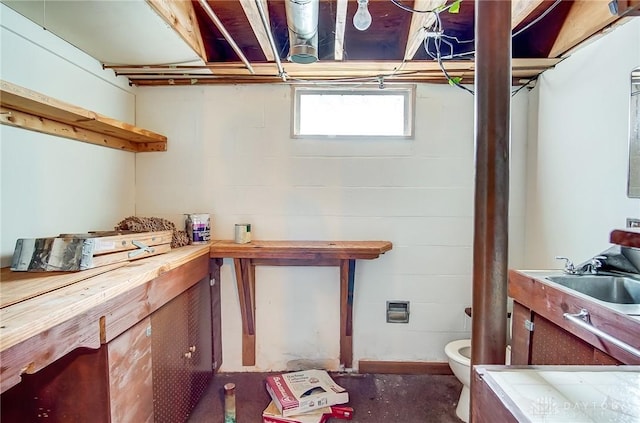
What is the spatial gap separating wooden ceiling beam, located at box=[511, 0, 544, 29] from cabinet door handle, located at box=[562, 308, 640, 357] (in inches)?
51.3

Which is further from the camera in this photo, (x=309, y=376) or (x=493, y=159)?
(x=309, y=376)

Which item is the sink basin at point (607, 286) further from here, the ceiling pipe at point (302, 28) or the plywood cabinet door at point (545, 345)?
the ceiling pipe at point (302, 28)

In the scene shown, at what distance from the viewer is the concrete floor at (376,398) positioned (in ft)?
6.50

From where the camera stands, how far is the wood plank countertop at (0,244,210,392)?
0.88 meters

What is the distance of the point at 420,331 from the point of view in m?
2.44

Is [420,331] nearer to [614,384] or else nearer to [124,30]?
[614,384]

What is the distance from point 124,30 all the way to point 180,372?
1.77 m

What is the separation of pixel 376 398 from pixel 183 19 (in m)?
2.45

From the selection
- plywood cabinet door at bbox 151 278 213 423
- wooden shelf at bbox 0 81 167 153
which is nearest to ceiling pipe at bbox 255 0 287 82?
wooden shelf at bbox 0 81 167 153

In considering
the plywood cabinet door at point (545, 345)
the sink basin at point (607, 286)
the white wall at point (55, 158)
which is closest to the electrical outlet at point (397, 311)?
the plywood cabinet door at point (545, 345)

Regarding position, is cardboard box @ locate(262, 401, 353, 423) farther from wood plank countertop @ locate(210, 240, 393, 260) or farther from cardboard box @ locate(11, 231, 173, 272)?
cardboard box @ locate(11, 231, 173, 272)

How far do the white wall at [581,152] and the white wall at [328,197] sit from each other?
0.18 m

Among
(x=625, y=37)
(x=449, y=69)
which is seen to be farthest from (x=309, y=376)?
(x=625, y=37)

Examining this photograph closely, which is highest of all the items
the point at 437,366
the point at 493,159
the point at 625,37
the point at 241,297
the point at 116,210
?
the point at 625,37
